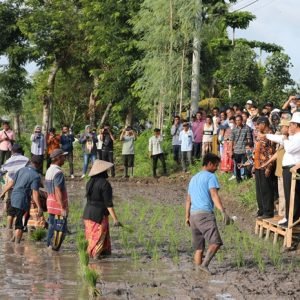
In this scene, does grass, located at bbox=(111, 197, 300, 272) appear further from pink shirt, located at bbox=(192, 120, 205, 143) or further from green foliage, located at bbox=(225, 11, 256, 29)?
green foliage, located at bbox=(225, 11, 256, 29)

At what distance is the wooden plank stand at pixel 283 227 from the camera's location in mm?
11219

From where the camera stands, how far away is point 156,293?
884 cm

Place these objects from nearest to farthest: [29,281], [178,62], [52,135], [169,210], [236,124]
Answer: [29,281]
[169,210]
[236,124]
[52,135]
[178,62]

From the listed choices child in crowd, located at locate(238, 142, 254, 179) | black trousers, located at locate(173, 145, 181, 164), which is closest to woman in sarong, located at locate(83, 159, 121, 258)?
child in crowd, located at locate(238, 142, 254, 179)

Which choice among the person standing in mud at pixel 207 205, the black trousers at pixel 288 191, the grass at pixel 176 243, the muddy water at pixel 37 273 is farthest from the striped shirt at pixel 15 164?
the black trousers at pixel 288 191

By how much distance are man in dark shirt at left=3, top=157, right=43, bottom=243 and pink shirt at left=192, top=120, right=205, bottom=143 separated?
10758 millimetres

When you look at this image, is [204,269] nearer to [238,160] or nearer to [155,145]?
[238,160]

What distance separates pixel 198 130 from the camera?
23.0 m

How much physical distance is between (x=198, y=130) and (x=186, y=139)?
0.43m

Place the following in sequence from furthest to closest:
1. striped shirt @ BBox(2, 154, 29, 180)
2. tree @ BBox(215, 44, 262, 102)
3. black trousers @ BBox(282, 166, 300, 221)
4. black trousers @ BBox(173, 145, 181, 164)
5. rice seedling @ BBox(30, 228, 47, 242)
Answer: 1. tree @ BBox(215, 44, 262, 102)
2. black trousers @ BBox(173, 145, 181, 164)
3. striped shirt @ BBox(2, 154, 29, 180)
4. rice seedling @ BBox(30, 228, 47, 242)
5. black trousers @ BBox(282, 166, 300, 221)

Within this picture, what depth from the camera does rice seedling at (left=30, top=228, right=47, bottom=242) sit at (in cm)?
1291

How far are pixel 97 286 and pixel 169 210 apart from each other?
23.9 ft

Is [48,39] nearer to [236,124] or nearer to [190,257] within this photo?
[236,124]

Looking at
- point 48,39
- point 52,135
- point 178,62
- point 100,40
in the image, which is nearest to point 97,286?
point 52,135
